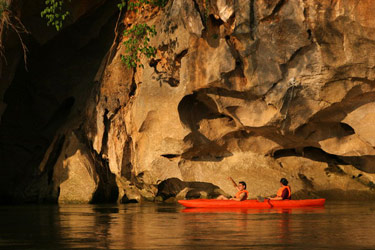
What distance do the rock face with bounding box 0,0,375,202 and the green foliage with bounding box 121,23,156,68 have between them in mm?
538

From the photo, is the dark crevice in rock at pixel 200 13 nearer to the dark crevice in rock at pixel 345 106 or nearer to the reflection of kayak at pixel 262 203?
the dark crevice in rock at pixel 345 106

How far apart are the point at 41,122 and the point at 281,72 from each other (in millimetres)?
11898

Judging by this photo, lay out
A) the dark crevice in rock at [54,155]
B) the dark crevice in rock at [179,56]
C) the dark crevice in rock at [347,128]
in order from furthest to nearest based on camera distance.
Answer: the dark crevice in rock at [54,155], the dark crevice in rock at [179,56], the dark crevice in rock at [347,128]

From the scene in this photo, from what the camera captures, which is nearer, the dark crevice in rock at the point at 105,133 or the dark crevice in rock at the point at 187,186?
the dark crevice in rock at the point at 187,186

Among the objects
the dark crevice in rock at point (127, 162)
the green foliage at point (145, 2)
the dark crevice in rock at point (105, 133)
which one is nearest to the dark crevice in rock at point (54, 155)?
the dark crevice in rock at point (105, 133)

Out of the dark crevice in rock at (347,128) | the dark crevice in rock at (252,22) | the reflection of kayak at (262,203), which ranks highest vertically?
the dark crevice in rock at (252,22)

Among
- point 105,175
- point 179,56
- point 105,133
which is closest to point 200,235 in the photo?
point 179,56

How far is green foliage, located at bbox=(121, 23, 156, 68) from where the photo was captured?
798 inches

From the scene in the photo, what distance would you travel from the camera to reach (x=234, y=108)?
19.8 metres

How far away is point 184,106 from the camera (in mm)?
20484

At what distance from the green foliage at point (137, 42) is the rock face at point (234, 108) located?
0.54 m

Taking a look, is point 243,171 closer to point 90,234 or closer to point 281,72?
point 281,72

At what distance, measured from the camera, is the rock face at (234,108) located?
1773cm

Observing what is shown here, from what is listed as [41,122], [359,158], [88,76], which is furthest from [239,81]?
[41,122]
